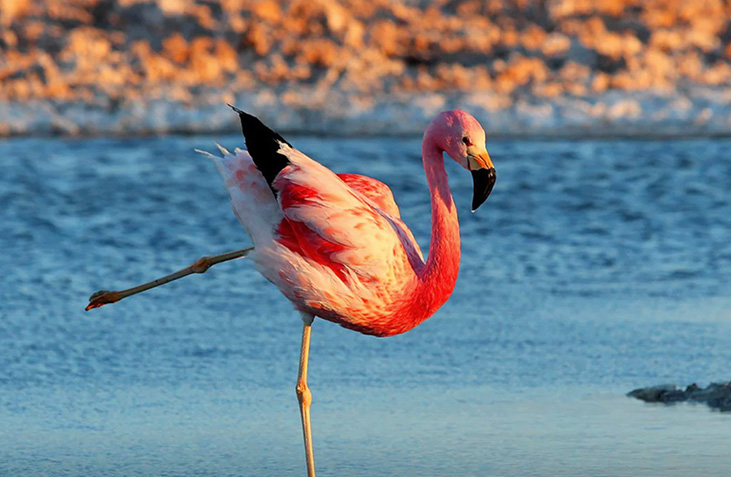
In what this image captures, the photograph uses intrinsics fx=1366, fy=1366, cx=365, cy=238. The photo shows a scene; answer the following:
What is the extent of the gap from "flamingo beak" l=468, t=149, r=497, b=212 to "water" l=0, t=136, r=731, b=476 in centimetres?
83

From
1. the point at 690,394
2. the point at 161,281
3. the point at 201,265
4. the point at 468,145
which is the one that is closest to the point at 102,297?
the point at 161,281

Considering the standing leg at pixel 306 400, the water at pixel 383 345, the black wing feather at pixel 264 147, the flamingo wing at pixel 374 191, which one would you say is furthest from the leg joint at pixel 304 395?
the flamingo wing at pixel 374 191

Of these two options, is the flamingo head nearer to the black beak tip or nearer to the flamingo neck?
the black beak tip

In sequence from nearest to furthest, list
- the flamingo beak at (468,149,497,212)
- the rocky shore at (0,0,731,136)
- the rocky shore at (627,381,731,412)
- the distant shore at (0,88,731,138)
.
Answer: the flamingo beak at (468,149,497,212) < the rocky shore at (627,381,731,412) < the distant shore at (0,88,731,138) < the rocky shore at (0,0,731,136)

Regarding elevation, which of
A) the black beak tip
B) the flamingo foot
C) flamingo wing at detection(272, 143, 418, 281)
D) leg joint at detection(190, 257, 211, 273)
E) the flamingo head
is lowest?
the flamingo foot

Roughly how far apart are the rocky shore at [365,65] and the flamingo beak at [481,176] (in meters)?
8.08

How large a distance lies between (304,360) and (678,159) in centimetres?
702

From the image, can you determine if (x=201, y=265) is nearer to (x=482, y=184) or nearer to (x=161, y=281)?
(x=161, y=281)

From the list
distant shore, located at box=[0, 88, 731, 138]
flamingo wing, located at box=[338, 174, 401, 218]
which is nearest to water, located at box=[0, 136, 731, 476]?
flamingo wing, located at box=[338, 174, 401, 218]

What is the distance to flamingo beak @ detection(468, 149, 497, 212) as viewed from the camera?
15.0ft

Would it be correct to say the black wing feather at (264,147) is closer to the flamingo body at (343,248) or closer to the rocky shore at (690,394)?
the flamingo body at (343,248)

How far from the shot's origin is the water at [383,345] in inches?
180

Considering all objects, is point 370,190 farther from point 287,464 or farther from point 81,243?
point 81,243

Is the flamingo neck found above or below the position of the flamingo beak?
below
